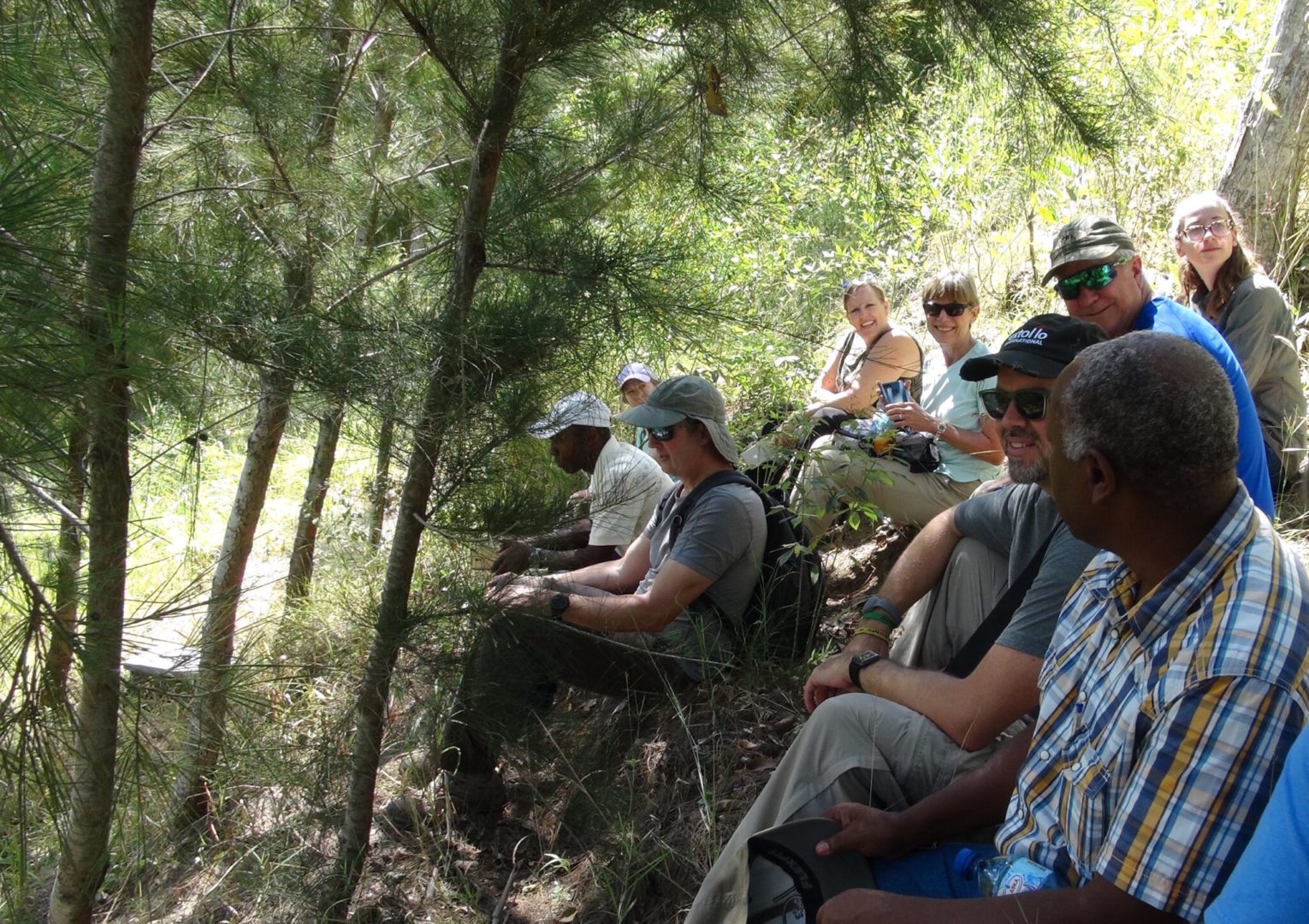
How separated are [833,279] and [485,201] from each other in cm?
339

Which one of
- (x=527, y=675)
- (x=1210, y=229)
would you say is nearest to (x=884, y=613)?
(x=527, y=675)

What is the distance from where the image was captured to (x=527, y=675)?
2.83 meters

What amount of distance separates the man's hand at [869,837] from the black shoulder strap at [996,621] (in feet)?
1.42

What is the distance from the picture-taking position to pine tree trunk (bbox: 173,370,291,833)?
98.1 inches

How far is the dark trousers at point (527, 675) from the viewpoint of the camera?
2771 millimetres

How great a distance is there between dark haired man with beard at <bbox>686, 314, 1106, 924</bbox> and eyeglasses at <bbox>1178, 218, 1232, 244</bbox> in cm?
158

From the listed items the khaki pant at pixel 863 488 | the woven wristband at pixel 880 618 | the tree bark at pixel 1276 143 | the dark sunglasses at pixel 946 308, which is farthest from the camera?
the tree bark at pixel 1276 143

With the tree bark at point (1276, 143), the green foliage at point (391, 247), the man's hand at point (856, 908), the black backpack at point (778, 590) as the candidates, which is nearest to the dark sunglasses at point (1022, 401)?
the green foliage at point (391, 247)

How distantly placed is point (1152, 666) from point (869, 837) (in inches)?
27.6

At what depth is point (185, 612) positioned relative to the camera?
7.69ft

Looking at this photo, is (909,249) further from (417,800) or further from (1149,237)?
(417,800)

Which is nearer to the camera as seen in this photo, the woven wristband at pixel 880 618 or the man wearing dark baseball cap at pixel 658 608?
the woven wristband at pixel 880 618

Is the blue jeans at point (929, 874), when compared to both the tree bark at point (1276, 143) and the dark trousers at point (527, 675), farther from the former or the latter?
the tree bark at point (1276, 143)

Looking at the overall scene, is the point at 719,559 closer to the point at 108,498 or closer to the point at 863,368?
the point at 863,368
